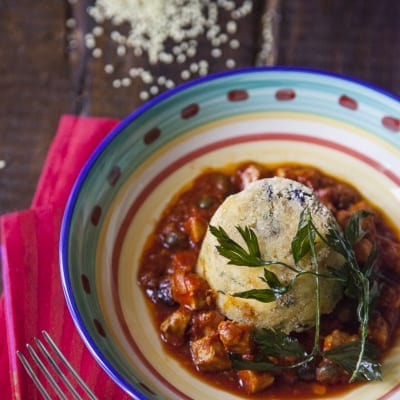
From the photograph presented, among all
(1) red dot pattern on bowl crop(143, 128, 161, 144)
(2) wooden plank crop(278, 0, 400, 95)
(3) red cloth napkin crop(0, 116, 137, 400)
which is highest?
(2) wooden plank crop(278, 0, 400, 95)

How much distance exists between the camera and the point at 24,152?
3.17m

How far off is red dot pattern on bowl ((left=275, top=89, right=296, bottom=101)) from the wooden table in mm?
674

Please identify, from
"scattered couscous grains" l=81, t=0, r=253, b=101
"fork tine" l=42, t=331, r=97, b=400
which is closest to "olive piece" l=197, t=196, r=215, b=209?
"fork tine" l=42, t=331, r=97, b=400

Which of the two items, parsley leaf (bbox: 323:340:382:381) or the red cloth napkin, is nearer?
parsley leaf (bbox: 323:340:382:381)

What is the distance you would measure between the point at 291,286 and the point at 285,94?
853mm

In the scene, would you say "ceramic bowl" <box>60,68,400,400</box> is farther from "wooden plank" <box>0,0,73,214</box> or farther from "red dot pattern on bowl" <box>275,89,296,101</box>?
"wooden plank" <box>0,0,73,214</box>

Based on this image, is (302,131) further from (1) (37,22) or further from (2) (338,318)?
(1) (37,22)

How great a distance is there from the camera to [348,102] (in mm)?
2719

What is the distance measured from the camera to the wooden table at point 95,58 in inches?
129

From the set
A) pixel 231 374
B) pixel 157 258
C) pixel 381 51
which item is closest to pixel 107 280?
pixel 157 258

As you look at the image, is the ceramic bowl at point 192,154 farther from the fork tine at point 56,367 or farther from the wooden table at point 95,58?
the wooden table at point 95,58

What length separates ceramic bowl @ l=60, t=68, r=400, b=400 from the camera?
2383mm

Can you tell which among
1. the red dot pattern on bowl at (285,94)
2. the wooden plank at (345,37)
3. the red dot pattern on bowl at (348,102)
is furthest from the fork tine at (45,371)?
the wooden plank at (345,37)

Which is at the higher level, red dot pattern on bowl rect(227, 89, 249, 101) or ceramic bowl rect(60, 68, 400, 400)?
red dot pattern on bowl rect(227, 89, 249, 101)
